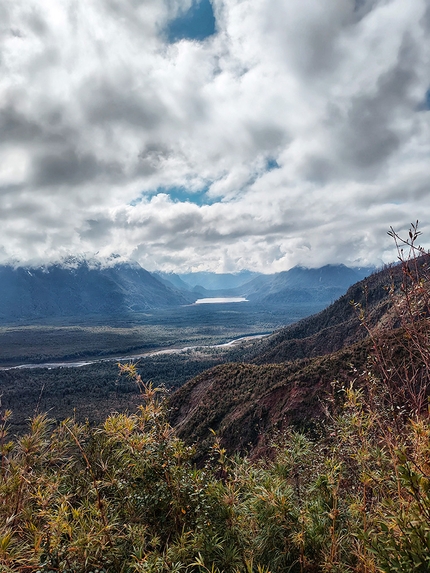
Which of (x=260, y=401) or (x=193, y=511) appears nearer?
(x=193, y=511)

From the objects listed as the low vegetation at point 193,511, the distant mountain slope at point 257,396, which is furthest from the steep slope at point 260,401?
the low vegetation at point 193,511

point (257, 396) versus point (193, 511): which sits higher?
point (193, 511)

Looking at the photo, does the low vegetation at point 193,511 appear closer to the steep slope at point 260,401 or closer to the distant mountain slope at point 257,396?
the distant mountain slope at point 257,396

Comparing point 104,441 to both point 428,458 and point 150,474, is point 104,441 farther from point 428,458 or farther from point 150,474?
point 428,458

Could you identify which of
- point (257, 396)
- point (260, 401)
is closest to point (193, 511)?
point (260, 401)

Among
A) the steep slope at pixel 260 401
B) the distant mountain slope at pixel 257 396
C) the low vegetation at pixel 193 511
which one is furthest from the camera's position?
the distant mountain slope at pixel 257 396

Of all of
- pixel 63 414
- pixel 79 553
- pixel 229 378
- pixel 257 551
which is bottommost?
pixel 63 414

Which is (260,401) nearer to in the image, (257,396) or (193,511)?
(257,396)

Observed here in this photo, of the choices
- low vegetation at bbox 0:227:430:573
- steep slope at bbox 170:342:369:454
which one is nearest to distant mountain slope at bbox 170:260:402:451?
steep slope at bbox 170:342:369:454

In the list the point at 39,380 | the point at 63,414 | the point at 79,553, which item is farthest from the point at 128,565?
the point at 39,380

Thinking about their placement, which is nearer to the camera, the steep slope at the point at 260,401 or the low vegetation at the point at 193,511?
the low vegetation at the point at 193,511

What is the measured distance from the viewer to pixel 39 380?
8606 cm

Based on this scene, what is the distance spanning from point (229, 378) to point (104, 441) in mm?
31675

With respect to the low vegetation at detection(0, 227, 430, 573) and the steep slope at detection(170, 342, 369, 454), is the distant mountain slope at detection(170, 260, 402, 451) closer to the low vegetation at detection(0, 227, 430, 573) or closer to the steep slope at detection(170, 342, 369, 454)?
the steep slope at detection(170, 342, 369, 454)
